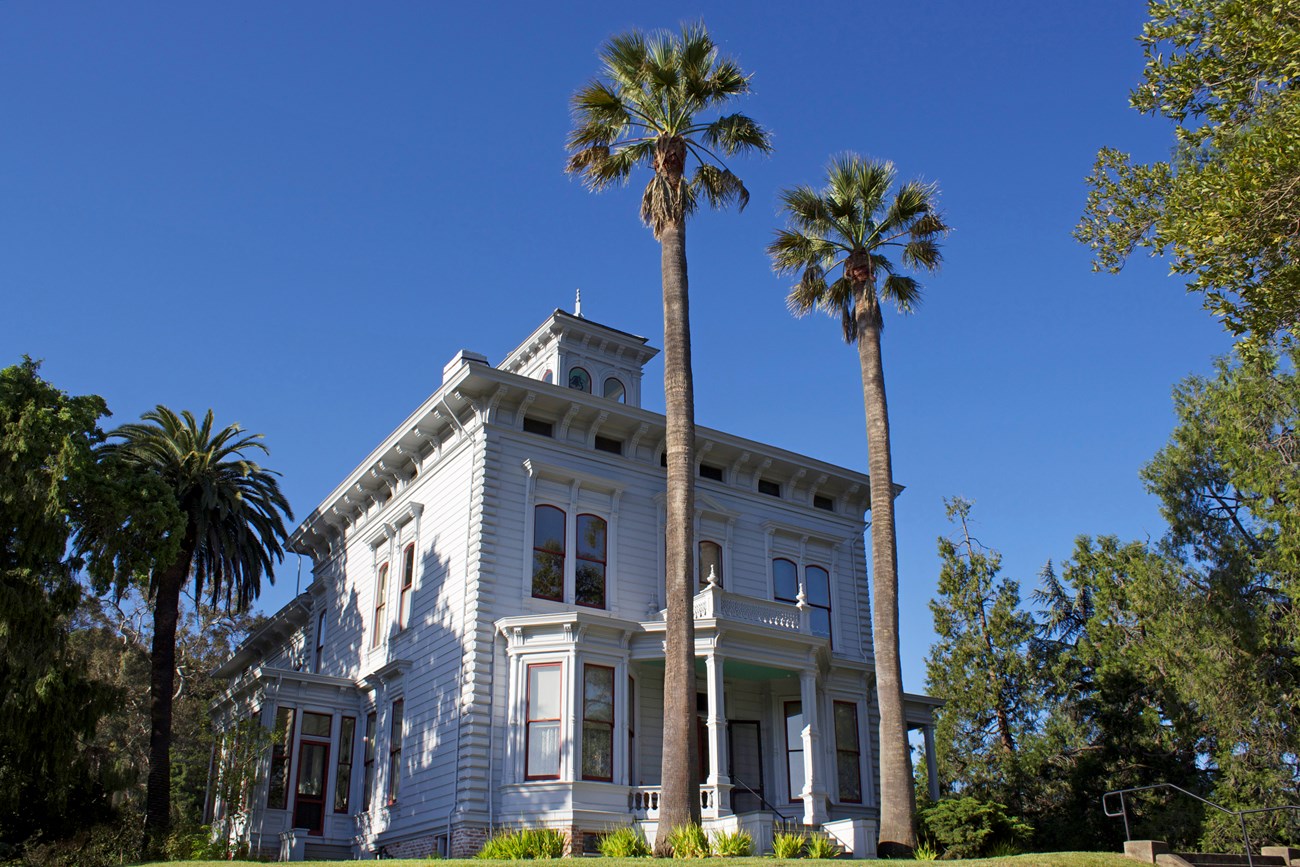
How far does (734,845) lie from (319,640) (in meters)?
16.9

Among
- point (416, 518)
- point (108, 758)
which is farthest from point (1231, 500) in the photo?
point (108, 758)

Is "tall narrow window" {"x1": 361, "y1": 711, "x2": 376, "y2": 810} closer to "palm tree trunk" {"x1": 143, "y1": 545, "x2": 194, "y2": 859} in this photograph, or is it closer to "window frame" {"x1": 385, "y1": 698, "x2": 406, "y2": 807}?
"window frame" {"x1": 385, "y1": 698, "x2": 406, "y2": 807}

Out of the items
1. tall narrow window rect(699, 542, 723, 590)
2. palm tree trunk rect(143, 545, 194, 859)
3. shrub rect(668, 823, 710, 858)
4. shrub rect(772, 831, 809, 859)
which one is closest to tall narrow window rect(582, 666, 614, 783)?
shrub rect(668, 823, 710, 858)

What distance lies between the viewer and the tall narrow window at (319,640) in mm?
29819

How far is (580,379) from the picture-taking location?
29359 mm

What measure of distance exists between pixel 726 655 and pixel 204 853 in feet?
38.2

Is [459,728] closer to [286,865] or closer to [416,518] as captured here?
[286,865]

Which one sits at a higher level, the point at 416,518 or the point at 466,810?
the point at 416,518

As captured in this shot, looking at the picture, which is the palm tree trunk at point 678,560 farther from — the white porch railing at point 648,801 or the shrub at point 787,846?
the white porch railing at point 648,801

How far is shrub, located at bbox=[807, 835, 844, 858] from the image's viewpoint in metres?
17.8

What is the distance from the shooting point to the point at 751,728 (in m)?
24.5

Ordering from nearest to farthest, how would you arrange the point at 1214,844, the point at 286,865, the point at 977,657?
the point at 286,865 < the point at 1214,844 < the point at 977,657

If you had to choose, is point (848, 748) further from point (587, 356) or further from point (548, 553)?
point (587, 356)

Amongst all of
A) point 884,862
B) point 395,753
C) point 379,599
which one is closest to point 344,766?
point 395,753
